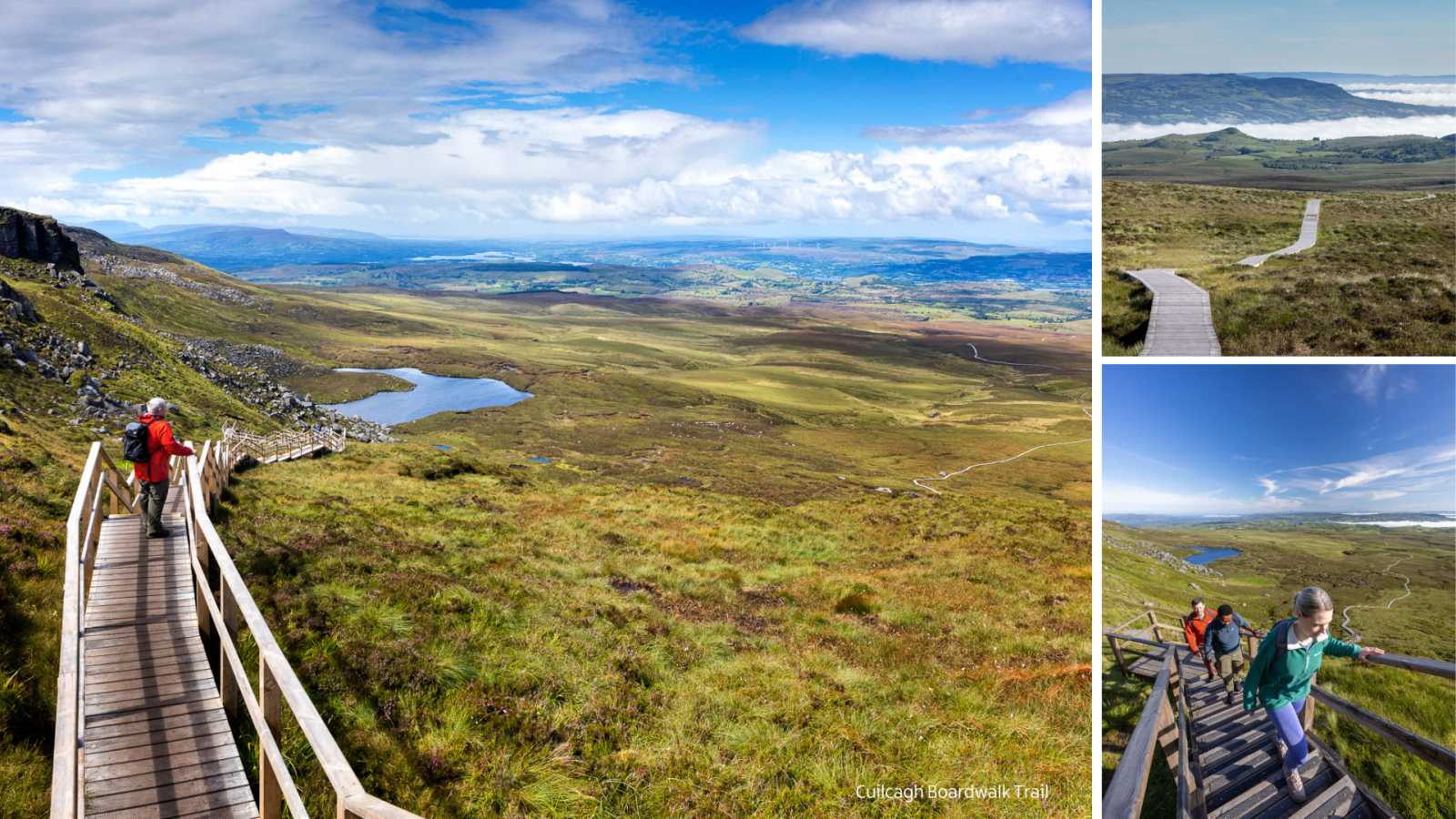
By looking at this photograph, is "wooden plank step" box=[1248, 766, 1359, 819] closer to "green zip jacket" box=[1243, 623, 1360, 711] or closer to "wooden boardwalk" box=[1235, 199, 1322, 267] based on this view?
"green zip jacket" box=[1243, 623, 1360, 711]

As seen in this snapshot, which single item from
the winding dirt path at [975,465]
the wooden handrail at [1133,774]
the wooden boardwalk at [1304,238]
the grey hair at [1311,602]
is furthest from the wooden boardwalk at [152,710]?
the winding dirt path at [975,465]

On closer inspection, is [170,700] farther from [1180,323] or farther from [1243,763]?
[1243,763]

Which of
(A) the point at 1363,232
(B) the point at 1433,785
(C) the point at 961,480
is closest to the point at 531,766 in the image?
(B) the point at 1433,785

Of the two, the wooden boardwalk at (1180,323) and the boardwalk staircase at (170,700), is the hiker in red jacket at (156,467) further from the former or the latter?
the wooden boardwalk at (1180,323)

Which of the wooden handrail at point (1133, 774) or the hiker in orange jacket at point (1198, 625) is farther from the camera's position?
the hiker in orange jacket at point (1198, 625)

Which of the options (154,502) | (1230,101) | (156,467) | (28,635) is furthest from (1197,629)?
(156,467)
